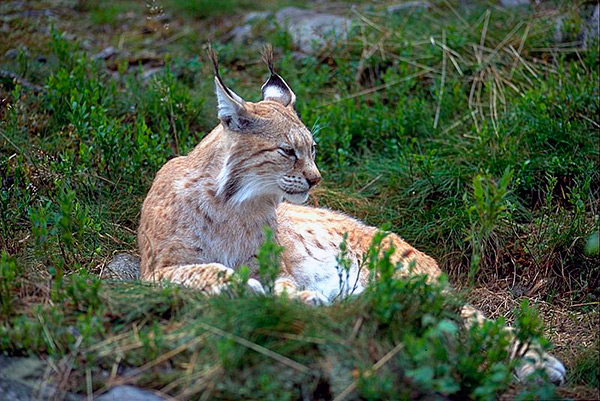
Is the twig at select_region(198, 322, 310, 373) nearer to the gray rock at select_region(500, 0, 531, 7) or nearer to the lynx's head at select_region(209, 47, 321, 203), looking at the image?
the lynx's head at select_region(209, 47, 321, 203)

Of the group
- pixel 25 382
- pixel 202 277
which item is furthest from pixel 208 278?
pixel 25 382

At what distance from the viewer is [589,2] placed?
780cm

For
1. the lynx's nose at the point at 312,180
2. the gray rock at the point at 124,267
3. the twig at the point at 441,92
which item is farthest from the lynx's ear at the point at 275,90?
the twig at the point at 441,92

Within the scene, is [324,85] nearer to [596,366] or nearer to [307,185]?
[307,185]

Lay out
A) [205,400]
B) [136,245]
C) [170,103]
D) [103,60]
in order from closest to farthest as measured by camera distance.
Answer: [205,400] → [136,245] → [170,103] → [103,60]

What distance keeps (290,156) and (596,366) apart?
1903mm

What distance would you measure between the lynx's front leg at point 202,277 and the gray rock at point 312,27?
12.7 feet

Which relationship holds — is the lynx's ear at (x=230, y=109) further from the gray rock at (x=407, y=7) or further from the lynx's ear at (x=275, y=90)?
the gray rock at (x=407, y=7)

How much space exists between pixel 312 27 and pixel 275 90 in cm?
308

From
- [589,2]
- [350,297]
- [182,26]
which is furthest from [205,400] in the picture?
[182,26]

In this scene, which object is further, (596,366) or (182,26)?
(182,26)

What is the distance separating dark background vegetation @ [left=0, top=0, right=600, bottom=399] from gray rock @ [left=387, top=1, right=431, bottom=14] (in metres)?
0.19

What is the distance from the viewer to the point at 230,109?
4668 mm

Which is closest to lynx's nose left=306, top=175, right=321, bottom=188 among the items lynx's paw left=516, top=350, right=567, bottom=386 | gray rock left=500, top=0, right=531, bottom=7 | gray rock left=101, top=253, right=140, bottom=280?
gray rock left=101, top=253, right=140, bottom=280
